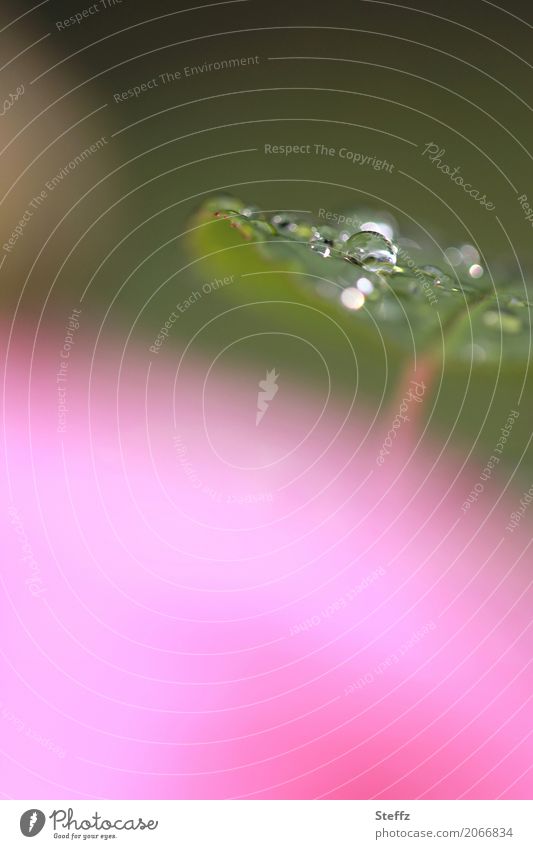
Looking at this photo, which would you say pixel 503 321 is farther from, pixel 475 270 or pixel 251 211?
pixel 251 211
